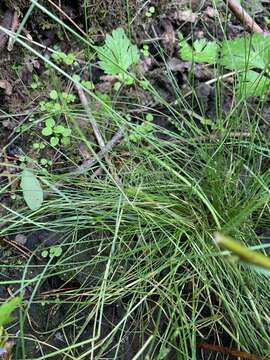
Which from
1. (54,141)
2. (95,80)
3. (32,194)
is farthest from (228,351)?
(95,80)

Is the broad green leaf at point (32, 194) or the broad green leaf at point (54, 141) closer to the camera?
the broad green leaf at point (32, 194)

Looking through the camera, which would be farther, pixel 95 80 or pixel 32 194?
pixel 95 80

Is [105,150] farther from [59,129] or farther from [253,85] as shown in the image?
[253,85]

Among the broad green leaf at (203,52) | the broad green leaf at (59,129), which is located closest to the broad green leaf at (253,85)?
the broad green leaf at (203,52)

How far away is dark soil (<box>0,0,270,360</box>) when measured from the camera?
1.09 meters

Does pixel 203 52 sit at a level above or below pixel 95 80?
above

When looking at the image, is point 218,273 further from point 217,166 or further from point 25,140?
point 25,140

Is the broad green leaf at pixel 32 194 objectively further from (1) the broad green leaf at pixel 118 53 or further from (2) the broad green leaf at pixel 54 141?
(1) the broad green leaf at pixel 118 53

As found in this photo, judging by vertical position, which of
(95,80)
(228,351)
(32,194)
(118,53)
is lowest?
(228,351)

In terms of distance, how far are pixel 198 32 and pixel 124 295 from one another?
0.90m

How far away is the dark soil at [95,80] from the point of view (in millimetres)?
1092

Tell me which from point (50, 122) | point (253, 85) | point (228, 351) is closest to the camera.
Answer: point (228, 351)

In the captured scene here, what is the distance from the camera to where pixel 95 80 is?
142 cm

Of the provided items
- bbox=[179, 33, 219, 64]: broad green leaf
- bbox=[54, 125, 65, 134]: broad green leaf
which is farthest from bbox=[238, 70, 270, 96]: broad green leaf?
bbox=[54, 125, 65, 134]: broad green leaf
